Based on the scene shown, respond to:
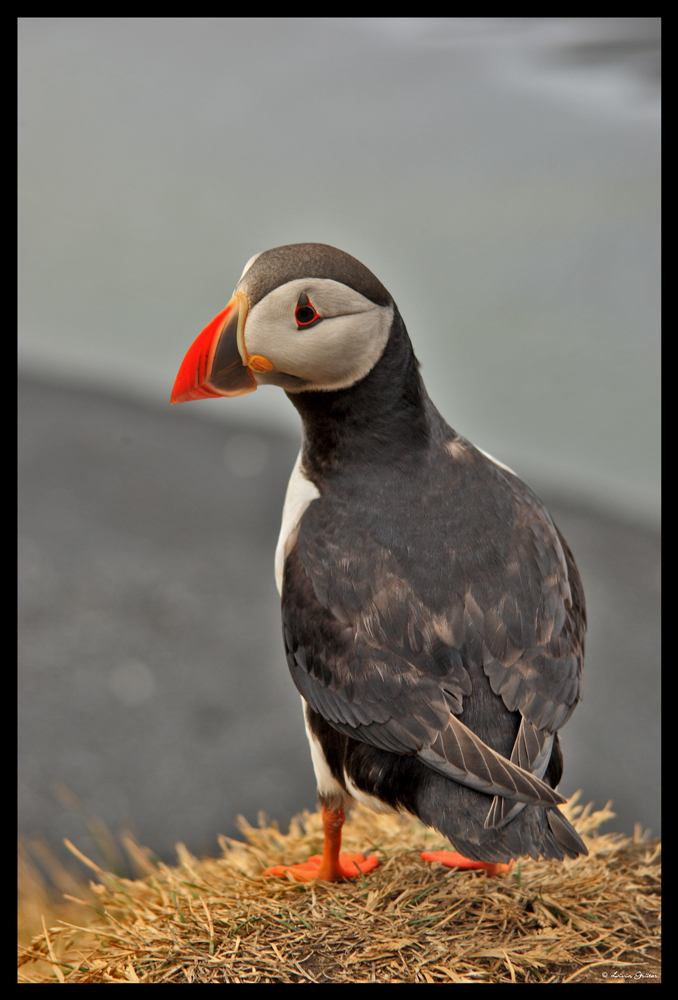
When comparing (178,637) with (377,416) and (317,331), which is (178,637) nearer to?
(377,416)

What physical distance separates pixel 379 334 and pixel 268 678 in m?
4.37

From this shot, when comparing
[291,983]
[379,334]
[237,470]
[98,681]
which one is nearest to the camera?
[291,983]

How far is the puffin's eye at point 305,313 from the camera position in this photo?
218cm

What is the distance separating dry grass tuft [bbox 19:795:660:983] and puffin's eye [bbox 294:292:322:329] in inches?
65.5

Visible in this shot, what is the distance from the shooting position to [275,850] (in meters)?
3.04

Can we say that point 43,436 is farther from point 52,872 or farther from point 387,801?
point 387,801

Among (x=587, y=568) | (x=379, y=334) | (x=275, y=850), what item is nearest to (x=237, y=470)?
(x=587, y=568)

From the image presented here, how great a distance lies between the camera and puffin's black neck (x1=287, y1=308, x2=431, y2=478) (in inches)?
94.4

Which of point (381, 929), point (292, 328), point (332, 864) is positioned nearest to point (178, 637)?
point (332, 864)

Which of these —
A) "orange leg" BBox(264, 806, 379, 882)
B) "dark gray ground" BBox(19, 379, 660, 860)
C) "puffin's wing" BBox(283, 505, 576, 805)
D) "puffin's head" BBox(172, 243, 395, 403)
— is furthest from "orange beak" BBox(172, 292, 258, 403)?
"dark gray ground" BBox(19, 379, 660, 860)

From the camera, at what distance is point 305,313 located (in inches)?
86.3

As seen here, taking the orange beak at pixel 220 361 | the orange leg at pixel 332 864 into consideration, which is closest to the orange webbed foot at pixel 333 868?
the orange leg at pixel 332 864

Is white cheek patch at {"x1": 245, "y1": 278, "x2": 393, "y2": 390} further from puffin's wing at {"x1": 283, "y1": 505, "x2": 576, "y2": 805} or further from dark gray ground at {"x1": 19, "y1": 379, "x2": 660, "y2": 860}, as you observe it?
dark gray ground at {"x1": 19, "y1": 379, "x2": 660, "y2": 860}

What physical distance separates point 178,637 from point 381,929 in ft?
14.6
